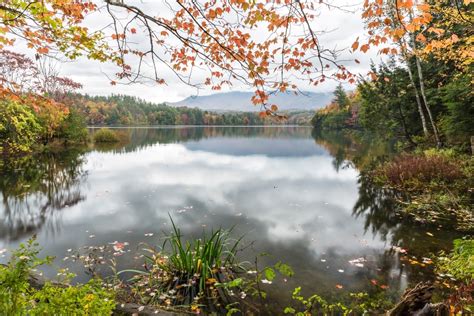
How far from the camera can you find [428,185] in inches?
425

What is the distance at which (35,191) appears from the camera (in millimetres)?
12383

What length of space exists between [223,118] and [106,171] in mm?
127045

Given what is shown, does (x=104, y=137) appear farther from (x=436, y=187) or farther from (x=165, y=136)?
(x=436, y=187)

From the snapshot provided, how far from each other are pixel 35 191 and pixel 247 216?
33.1 feet

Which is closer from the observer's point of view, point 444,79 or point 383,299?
point 383,299

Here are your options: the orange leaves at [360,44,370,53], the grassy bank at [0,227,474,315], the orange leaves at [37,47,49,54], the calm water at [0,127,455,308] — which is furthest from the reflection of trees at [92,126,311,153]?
the orange leaves at [360,44,370,53]

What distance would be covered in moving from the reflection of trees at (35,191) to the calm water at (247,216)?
0.13 ft

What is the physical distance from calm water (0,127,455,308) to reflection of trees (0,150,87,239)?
0.04m

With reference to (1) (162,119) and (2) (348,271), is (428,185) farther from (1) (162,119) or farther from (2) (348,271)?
(1) (162,119)

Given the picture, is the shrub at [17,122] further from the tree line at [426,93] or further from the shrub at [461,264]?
the tree line at [426,93]

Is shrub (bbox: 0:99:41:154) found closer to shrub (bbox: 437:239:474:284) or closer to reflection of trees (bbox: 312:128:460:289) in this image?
reflection of trees (bbox: 312:128:460:289)

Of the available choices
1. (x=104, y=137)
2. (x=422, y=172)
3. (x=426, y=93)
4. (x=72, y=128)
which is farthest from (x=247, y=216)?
(x=104, y=137)

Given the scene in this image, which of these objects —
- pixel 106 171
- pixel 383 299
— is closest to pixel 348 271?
pixel 383 299

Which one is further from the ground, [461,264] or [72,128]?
[72,128]
